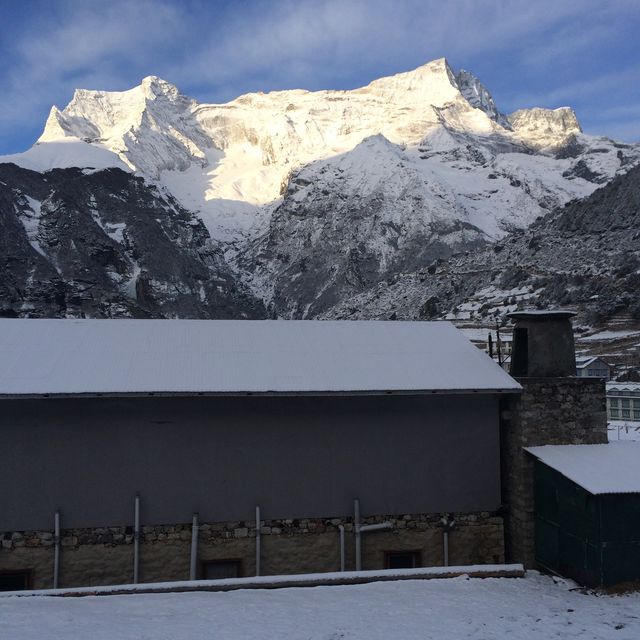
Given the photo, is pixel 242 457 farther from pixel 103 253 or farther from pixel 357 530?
pixel 103 253

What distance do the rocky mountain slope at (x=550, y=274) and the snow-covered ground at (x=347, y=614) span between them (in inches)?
2165

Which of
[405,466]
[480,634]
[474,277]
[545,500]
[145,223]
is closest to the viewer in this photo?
[480,634]

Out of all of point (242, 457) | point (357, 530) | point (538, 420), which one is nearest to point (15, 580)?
point (242, 457)

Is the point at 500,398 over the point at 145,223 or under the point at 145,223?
under

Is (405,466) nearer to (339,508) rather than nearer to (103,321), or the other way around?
(339,508)

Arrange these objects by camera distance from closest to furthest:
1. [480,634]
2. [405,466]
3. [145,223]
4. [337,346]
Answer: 1. [480,634]
2. [405,466]
3. [337,346]
4. [145,223]

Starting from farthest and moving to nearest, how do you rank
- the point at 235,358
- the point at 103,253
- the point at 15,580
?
the point at 103,253 < the point at 235,358 < the point at 15,580

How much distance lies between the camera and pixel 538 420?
47.2ft

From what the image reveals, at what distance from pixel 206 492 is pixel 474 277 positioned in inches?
3120

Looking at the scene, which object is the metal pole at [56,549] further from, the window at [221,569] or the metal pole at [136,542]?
the window at [221,569]

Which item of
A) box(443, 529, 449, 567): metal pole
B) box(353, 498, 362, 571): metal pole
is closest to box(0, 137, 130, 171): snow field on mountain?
box(353, 498, 362, 571): metal pole

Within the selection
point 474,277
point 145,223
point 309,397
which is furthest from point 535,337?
point 145,223

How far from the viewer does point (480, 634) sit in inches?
389

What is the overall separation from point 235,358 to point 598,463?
7952 millimetres
